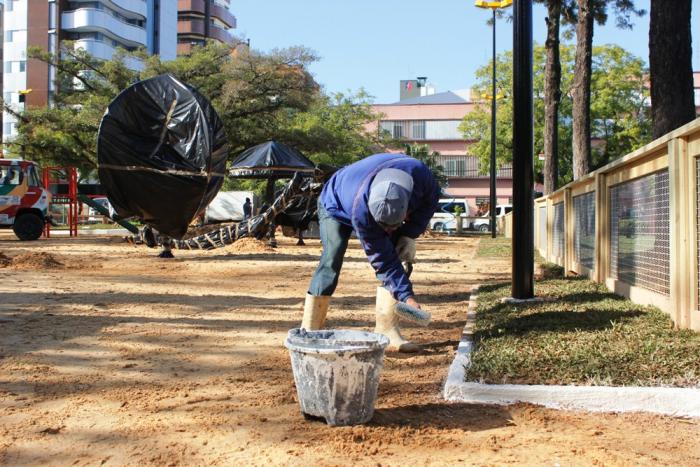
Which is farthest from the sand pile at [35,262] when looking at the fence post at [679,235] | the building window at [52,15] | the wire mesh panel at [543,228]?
the building window at [52,15]

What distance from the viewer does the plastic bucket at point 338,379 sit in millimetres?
3598

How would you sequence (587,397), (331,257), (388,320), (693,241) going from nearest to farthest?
(587,397) < (331,257) < (693,241) < (388,320)

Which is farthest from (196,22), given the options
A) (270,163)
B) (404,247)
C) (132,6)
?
(404,247)

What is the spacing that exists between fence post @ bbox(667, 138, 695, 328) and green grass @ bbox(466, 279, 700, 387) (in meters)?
0.20

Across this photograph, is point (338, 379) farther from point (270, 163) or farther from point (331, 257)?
point (270, 163)

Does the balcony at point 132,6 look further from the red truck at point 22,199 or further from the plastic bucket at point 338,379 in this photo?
the plastic bucket at point 338,379

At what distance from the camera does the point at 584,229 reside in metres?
10.2

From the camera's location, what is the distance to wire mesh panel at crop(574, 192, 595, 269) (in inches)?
378

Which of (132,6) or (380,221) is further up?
(132,6)

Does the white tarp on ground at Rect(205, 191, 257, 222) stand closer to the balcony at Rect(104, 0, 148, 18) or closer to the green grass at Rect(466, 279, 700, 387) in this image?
the balcony at Rect(104, 0, 148, 18)

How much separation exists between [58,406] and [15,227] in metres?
19.5

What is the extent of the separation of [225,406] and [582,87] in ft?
55.9

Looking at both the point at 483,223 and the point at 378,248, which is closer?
the point at 378,248

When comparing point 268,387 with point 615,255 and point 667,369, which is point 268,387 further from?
point 615,255
